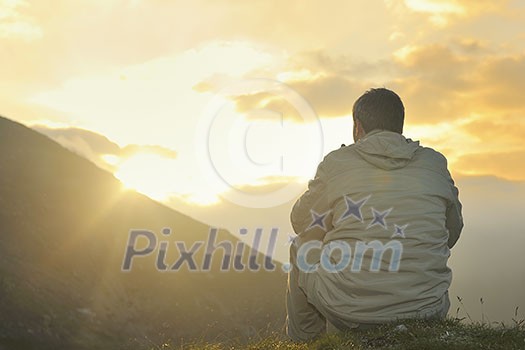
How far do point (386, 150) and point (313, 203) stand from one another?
3.22 ft

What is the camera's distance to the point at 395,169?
623 cm

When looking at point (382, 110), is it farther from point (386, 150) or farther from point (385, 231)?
point (385, 231)

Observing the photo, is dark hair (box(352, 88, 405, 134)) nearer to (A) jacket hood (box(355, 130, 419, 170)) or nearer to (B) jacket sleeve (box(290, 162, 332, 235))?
(A) jacket hood (box(355, 130, 419, 170))

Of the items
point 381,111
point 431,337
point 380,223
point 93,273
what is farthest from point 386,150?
point 93,273

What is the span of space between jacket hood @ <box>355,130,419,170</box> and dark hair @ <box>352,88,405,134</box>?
189mm

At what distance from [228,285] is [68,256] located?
12177 millimetres

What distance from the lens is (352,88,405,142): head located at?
21.0ft

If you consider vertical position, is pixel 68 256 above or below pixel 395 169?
below

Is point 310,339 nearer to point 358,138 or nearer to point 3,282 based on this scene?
point 358,138

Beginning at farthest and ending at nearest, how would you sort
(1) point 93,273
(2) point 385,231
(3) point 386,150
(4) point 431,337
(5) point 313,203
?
(1) point 93,273 → (5) point 313,203 → (3) point 386,150 → (2) point 385,231 → (4) point 431,337

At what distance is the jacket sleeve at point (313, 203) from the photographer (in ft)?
21.1

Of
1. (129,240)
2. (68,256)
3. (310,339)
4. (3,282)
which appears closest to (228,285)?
(129,240)

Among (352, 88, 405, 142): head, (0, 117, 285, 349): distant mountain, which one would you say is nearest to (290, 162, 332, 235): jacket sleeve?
(352, 88, 405, 142): head

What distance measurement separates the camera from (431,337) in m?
5.82
